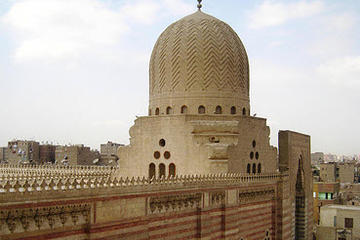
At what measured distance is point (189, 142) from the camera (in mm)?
19609

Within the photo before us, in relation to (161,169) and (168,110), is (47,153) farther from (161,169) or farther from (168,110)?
(161,169)

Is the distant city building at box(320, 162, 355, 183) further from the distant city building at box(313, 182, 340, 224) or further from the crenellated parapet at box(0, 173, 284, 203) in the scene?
the crenellated parapet at box(0, 173, 284, 203)

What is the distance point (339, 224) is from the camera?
96.9ft

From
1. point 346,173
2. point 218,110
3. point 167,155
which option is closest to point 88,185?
point 167,155

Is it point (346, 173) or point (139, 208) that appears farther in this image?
point (346, 173)

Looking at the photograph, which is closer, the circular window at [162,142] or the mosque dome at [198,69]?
the circular window at [162,142]

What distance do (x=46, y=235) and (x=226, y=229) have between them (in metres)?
8.43

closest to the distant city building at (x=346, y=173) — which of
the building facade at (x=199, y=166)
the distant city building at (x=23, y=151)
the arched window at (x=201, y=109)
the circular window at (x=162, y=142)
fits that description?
the building facade at (x=199, y=166)

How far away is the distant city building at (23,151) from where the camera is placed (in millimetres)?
48409

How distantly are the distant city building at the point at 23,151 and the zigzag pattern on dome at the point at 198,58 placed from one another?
30.0m

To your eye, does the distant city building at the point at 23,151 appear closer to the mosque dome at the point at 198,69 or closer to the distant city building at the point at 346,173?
the mosque dome at the point at 198,69

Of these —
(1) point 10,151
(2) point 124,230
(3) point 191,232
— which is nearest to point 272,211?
(3) point 191,232

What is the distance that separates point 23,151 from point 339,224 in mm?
33226

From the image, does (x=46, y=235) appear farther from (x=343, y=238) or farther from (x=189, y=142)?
(x=343, y=238)
